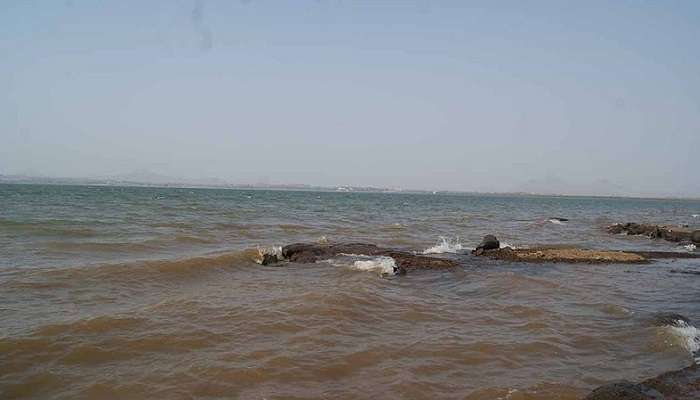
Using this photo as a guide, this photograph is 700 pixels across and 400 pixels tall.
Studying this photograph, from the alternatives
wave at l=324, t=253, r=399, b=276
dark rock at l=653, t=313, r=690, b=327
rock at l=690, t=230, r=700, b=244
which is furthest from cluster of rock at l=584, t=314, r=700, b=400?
rock at l=690, t=230, r=700, b=244

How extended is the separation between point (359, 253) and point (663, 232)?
77.4 feet

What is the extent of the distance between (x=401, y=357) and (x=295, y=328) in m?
2.39

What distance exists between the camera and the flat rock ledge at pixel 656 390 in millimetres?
5566

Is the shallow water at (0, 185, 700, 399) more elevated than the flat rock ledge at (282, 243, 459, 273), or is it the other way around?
the flat rock ledge at (282, 243, 459, 273)

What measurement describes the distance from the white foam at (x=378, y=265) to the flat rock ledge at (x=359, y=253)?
0.32 meters

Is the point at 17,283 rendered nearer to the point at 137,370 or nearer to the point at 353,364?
the point at 137,370

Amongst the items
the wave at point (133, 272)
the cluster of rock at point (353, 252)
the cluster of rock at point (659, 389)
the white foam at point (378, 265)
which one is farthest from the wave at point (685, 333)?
the wave at point (133, 272)

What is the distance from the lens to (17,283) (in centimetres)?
1243

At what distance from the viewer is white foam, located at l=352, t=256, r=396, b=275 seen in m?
15.5

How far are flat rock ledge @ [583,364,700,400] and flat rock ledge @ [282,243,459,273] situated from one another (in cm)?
977

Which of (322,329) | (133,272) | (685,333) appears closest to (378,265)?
(322,329)

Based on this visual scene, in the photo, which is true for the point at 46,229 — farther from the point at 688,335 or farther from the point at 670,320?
the point at 688,335

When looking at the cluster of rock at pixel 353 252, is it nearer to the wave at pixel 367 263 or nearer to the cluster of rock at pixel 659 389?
the wave at pixel 367 263

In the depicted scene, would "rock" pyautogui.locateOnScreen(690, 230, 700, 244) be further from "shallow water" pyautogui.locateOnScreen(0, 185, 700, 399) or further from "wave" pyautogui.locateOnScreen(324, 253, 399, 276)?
"wave" pyautogui.locateOnScreen(324, 253, 399, 276)
